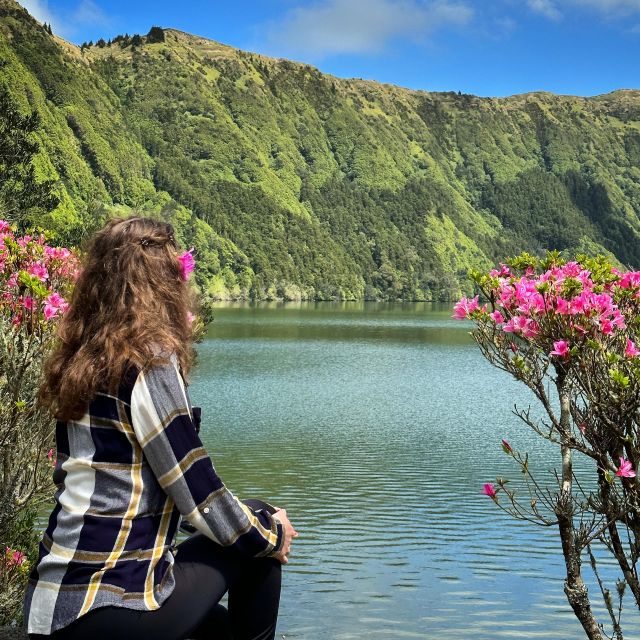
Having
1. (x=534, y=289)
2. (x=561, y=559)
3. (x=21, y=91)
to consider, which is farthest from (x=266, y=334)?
(x=21, y=91)

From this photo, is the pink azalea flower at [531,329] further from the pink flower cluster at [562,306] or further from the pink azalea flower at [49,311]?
the pink azalea flower at [49,311]

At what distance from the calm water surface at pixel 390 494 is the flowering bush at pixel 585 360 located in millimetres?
6479

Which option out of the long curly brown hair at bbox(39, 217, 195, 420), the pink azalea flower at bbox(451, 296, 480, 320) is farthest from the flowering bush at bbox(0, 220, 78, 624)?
the pink azalea flower at bbox(451, 296, 480, 320)

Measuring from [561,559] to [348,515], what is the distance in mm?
4378

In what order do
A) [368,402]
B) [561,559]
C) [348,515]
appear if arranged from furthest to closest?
[368,402], [348,515], [561,559]

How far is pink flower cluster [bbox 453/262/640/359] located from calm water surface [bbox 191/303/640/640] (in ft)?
22.6

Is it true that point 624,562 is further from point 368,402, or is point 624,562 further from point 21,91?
point 21,91

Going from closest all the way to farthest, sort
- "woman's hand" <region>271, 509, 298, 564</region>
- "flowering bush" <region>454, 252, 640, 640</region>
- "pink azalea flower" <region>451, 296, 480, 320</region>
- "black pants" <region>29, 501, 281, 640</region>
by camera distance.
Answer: "black pants" <region>29, 501, 281, 640</region>
"woman's hand" <region>271, 509, 298, 564</region>
"flowering bush" <region>454, 252, 640, 640</region>
"pink azalea flower" <region>451, 296, 480, 320</region>

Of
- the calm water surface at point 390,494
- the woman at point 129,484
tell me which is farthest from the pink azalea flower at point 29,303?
the calm water surface at point 390,494

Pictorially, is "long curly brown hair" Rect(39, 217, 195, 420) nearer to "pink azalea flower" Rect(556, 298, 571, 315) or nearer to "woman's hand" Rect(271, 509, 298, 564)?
"woman's hand" Rect(271, 509, 298, 564)

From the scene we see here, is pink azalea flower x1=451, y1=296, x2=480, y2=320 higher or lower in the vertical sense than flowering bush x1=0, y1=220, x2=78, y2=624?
higher

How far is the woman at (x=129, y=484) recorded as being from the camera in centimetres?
262

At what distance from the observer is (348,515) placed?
56.1 ft

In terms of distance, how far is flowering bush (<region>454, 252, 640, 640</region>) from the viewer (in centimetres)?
477
